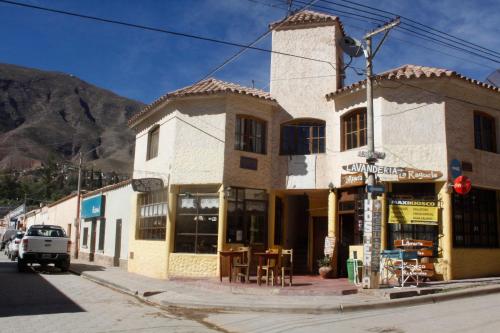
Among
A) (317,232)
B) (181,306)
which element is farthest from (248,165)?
(181,306)

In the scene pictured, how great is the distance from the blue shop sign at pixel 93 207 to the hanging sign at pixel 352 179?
51.1 ft

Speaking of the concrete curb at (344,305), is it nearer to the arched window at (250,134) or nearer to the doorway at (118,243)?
the arched window at (250,134)

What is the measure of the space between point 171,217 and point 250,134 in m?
4.17

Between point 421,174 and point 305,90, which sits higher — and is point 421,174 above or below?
below

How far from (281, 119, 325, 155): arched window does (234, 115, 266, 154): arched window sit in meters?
0.85

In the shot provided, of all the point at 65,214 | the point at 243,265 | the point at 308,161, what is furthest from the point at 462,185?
the point at 65,214

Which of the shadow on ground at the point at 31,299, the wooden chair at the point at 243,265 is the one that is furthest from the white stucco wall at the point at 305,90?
the shadow on ground at the point at 31,299

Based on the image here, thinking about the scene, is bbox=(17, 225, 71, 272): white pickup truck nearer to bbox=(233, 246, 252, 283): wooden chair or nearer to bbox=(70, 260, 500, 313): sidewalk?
bbox=(70, 260, 500, 313): sidewalk

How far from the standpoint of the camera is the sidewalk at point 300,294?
436 inches

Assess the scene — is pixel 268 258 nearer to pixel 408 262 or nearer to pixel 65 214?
pixel 408 262

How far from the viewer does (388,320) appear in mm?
9492

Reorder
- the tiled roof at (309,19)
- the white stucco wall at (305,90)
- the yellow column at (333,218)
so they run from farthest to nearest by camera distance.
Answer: the tiled roof at (309,19)
the white stucco wall at (305,90)
the yellow column at (333,218)

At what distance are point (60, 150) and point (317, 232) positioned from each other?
168022mm

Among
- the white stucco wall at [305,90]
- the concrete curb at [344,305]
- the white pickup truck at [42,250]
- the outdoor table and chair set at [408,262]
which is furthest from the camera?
the white pickup truck at [42,250]
